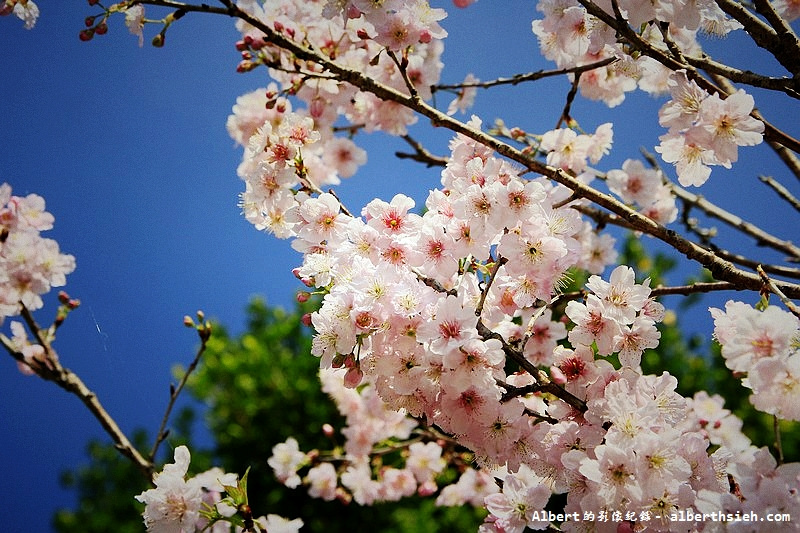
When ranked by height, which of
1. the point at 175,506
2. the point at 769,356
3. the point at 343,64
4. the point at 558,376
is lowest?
the point at 175,506

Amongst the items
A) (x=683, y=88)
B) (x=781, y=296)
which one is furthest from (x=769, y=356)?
(x=683, y=88)

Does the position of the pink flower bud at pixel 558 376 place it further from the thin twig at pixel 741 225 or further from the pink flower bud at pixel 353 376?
Answer: the thin twig at pixel 741 225

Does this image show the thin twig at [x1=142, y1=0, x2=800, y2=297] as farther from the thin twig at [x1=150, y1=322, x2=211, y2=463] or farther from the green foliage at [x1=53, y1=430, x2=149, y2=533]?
the green foliage at [x1=53, y1=430, x2=149, y2=533]

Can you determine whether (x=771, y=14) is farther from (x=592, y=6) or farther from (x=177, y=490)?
(x=177, y=490)

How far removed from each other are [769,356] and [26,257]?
2.72 metres

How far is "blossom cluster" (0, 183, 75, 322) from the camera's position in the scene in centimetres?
227

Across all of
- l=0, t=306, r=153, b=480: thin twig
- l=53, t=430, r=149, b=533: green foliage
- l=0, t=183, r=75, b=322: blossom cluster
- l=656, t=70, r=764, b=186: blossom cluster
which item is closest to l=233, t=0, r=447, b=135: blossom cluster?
l=656, t=70, r=764, b=186: blossom cluster

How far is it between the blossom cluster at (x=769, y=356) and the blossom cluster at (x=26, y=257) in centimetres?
250

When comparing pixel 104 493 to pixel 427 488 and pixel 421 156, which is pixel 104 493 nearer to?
pixel 427 488

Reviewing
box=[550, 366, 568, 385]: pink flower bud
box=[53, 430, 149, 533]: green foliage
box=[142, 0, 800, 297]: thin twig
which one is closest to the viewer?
box=[142, 0, 800, 297]: thin twig

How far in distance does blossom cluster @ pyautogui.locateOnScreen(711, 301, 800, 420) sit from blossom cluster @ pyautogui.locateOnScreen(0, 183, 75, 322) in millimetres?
2502

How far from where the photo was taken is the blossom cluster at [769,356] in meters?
1.15

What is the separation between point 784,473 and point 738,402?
25.5ft

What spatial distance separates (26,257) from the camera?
7.66 feet
